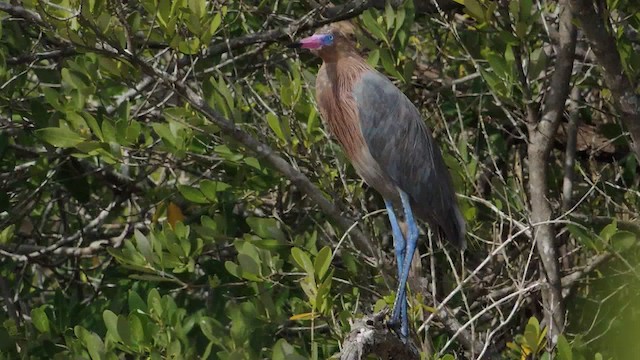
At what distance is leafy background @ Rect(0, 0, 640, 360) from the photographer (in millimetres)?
3674

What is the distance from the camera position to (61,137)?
3803 mm

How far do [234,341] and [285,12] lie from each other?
5.27ft

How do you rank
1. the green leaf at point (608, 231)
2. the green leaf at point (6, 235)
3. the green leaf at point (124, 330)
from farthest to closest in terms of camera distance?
the green leaf at point (6, 235), the green leaf at point (608, 231), the green leaf at point (124, 330)

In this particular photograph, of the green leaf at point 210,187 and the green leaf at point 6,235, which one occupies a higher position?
the green leaf at point 210,187

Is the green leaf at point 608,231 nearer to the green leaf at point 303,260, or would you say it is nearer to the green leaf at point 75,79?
the green leaf at point 303,260

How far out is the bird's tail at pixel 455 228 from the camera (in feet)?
13.4

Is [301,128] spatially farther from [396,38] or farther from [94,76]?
[94,76]

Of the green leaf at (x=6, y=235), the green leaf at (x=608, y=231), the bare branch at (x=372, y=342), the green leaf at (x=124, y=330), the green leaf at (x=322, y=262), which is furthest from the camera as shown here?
the green leaf at (x=6, y=235)

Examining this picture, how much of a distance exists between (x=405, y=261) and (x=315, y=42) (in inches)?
35.6

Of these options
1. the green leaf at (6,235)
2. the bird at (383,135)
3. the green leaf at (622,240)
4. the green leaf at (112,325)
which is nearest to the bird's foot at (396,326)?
the bird at (383,135)

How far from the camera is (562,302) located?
4.03 metres

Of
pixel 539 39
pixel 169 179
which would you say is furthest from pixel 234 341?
pixel 539 39

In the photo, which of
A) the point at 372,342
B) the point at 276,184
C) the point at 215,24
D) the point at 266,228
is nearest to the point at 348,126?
the point at 276,184

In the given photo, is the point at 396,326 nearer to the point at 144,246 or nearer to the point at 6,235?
the point at 144,246
